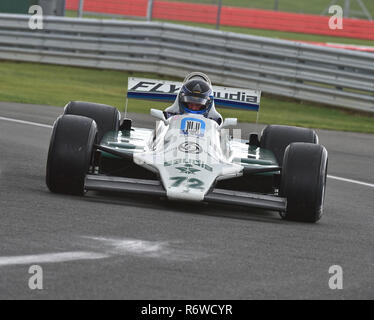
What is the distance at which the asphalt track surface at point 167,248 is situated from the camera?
6.68 m

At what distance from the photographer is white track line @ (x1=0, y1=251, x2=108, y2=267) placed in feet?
23.0

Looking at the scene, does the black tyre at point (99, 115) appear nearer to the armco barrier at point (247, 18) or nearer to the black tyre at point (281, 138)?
the black tyre at point (281, 138)

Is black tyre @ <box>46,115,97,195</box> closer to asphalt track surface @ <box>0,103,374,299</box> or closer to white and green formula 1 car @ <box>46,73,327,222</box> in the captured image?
white and green formula 1 car @ <box>46,73,327,222</box>

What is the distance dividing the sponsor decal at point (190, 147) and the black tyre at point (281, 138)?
1751mm

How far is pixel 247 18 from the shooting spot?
46.4 metres

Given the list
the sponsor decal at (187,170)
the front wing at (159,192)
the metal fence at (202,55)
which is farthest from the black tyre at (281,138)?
the metal fence at (202,55)

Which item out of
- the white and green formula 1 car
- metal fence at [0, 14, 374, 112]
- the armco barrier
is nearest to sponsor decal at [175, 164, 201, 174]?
the white and green formula 1 car

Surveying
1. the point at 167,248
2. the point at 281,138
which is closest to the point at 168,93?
the point at 281,138

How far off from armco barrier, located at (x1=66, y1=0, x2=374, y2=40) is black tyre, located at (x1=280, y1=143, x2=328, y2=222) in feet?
114
